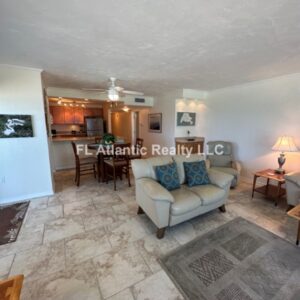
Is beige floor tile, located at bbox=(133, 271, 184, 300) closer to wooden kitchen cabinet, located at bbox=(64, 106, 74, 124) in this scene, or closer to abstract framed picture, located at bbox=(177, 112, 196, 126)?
abstract framed picture, located at bbox=(177, 112, 196, 126)

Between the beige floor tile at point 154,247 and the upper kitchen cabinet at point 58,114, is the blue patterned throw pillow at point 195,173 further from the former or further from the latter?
the upper kitchen cabinet at point 58,114

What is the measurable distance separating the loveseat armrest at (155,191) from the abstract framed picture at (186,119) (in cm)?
323

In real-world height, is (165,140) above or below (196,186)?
above

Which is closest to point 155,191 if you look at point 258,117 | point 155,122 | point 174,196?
point 174,196

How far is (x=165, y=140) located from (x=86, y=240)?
13.4ft

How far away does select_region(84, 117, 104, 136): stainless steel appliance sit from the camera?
7.22 m

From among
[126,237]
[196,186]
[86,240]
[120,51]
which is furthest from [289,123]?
[86,240]

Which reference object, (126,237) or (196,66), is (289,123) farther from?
(126,237)

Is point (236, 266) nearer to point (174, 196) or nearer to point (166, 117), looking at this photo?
point (174, 196)

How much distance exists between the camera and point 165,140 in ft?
18.7

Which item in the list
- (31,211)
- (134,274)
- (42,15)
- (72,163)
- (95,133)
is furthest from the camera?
(95,133)

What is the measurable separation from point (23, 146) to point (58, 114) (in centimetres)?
431

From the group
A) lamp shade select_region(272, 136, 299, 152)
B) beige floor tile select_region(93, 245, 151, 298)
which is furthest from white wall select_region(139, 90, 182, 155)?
beige floor tile select_region(93, 245, 151, 298)

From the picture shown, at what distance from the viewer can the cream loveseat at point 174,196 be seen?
2.08 m
